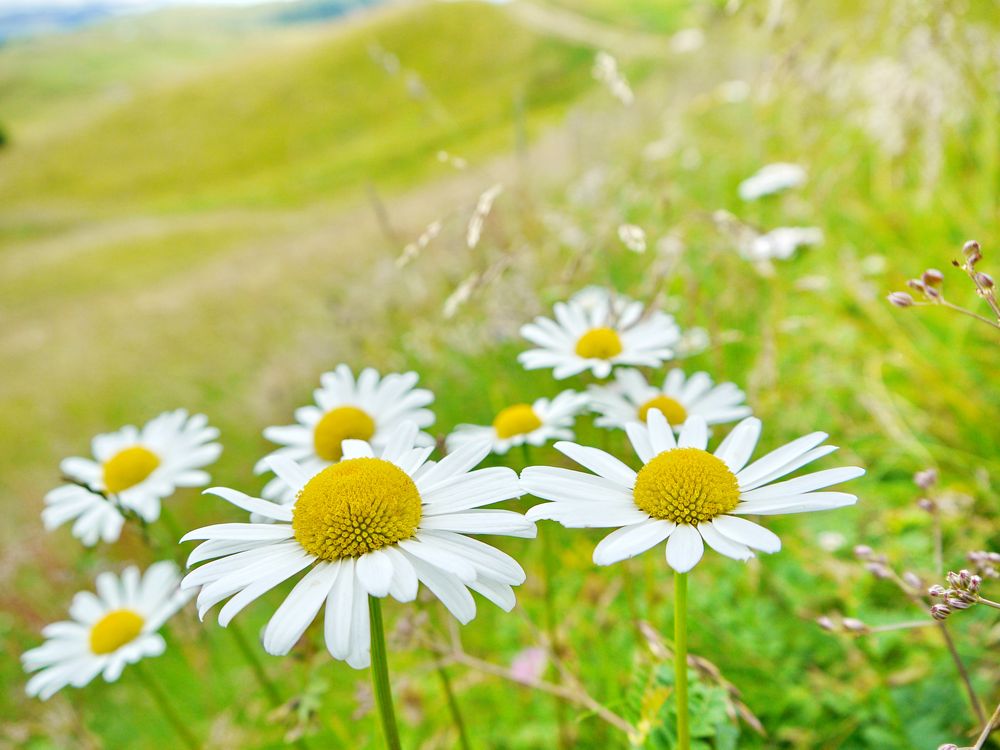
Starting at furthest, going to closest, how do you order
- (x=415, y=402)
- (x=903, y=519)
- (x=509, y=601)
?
(x=903, y=519), (x=415, y=402), (x=509, y=601)

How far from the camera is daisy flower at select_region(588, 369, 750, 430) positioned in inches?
51.3

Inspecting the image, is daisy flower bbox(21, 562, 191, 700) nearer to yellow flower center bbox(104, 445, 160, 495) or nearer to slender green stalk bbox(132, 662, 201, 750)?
slender green stalk bbox(132, 662, 201, 750)

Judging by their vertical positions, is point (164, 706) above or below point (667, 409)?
below

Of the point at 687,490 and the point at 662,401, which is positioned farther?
the point at 662,401

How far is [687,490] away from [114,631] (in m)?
1.47

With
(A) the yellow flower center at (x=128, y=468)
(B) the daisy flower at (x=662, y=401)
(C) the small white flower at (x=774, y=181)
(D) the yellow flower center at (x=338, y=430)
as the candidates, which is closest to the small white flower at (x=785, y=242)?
(C) the small white flower at (x=774, y=181)

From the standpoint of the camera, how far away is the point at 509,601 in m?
0.81

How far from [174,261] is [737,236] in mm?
22455

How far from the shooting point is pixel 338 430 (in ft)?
4.57

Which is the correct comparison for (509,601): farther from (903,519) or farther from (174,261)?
(174,261)

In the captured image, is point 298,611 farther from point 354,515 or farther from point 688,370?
point 688,370

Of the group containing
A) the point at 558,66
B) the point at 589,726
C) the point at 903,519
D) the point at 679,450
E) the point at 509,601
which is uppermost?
the point at 558,66

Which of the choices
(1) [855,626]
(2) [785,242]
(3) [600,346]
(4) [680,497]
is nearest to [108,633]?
(3) [600,346]

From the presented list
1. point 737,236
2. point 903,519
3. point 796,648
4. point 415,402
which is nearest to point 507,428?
point 415,402
